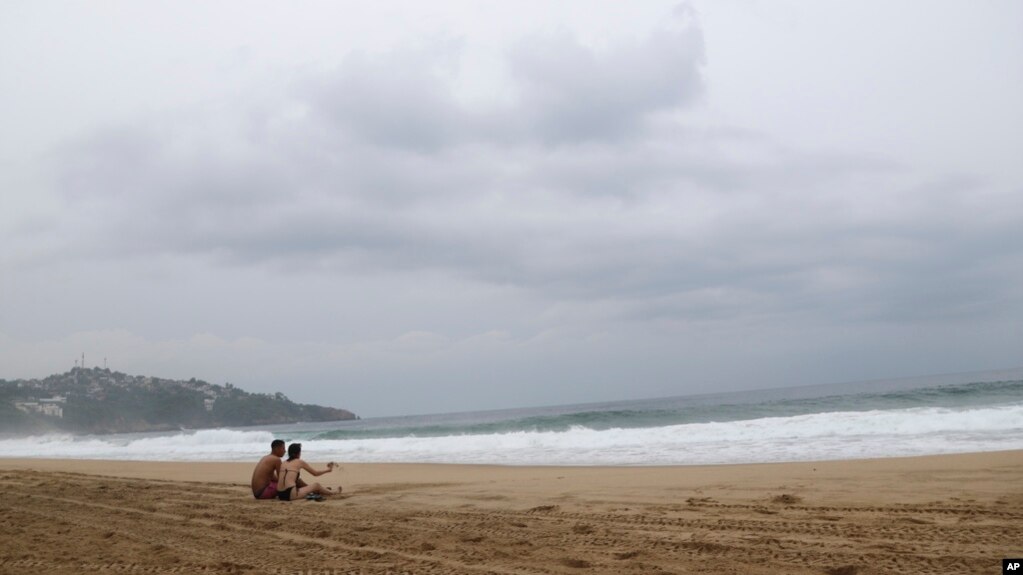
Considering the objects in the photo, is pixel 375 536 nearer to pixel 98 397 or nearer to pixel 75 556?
pixel 75 556

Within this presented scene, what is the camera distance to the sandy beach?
17.7 ft

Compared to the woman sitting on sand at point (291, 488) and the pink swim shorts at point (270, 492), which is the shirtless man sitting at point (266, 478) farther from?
the woman sitting on sand at point (291, 488)

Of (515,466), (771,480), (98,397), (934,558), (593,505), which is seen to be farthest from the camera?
(98,397)

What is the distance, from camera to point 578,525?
6.98 meters

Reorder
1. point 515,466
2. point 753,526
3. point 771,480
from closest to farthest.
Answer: point 753,526 → point 771,480 → point 515,466

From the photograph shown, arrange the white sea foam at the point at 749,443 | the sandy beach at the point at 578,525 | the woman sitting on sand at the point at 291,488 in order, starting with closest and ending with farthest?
the sandy beach at the point at 578,525, the woman sitting on sand at the point at 291,488, the white sea foam at the point at 749,443

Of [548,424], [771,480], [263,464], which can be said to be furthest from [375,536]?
[548,424]

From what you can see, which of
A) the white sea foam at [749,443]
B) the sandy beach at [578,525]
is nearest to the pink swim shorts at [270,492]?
the sandy beach at [578,525]

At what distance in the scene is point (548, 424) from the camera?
41.6m

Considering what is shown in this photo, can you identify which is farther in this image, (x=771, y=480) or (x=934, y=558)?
(x=771, y=480)

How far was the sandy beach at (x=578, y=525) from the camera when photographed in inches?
212

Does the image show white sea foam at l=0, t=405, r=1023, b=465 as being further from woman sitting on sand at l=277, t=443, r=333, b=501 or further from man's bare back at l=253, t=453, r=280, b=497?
man's bare back at l=253, t=453, r=280, b=497

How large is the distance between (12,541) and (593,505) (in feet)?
20.6

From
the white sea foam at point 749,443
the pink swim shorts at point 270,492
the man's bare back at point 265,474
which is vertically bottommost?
the white sea foam at point 749,443
